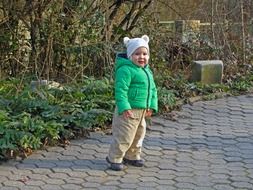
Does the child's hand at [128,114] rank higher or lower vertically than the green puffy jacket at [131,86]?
lower

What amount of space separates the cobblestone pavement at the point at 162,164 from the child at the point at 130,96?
0.84 ft

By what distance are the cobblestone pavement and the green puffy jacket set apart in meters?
0.63

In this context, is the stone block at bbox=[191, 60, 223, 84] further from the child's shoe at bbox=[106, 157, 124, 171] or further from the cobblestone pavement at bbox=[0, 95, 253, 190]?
the child's shoe at bbox=[106, 157, 124, 171]

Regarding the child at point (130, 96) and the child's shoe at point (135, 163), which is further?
the child's shoe at point (135, 163)

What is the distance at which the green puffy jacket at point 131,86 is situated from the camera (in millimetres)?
5070

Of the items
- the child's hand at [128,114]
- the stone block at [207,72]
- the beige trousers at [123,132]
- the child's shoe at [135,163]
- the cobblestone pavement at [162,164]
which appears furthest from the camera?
the stone block at [207,72]

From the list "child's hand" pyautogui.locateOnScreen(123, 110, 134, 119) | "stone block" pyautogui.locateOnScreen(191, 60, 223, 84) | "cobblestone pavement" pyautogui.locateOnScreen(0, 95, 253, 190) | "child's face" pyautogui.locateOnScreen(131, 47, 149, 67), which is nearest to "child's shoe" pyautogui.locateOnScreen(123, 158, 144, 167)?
"cobblestone pavement" pyautogui.locateOnScreen(0, 95, 253, 190)

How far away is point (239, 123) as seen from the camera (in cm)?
724

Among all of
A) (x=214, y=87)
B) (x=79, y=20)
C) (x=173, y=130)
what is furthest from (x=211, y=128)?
(x=79, y=20)

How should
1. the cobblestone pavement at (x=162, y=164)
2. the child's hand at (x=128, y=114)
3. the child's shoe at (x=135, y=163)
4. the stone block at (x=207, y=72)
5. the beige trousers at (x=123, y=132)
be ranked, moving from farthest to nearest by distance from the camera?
the stone block at (x=207, y=72) < the child's shoe at (x=135, y=163) < the beige trousers at (x=123, y=132) < the child's hand at (x=128, y=114) < the cobblestone pavement at (x=162, y=164)

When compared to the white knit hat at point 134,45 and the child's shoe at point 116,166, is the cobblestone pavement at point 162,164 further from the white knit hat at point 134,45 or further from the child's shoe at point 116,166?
the white knit hat at point 134,45

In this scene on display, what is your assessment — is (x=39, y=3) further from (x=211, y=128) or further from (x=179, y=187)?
(x=179, y=187)

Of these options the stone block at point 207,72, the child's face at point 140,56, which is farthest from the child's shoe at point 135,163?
the stone block at point 207,72

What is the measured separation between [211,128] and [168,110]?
0.82 meters
